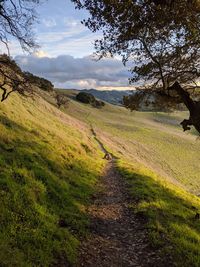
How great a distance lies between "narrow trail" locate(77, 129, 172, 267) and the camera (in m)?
12.2

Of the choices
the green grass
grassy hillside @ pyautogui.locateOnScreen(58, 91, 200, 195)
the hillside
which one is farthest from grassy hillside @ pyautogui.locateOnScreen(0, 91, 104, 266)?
grassy hillside @ pyautogui.locateOnScreen(58, 91, 200, 195)

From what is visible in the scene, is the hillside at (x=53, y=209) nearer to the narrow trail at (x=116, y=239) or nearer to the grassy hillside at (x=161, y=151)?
the narrow trail at (x=116, y=239)

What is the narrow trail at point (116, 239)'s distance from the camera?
39.9 feet

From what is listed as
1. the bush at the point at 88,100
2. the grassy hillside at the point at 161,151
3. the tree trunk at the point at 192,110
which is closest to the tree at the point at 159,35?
the tree trunk at the point at 192,110

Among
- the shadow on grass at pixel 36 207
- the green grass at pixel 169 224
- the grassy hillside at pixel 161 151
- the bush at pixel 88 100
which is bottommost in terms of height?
the grassy hillside at pixel 161 151

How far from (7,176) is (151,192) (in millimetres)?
10736

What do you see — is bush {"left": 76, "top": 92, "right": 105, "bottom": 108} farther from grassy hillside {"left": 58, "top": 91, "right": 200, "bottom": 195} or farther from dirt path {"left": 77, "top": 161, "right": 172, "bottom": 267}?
dirt path {"left": 77, "top": 161, "right": 172, "bottom": 267}

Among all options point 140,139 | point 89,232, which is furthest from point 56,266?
point 140,139

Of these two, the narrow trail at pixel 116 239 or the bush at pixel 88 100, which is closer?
the narrow trail at pixel 116 239

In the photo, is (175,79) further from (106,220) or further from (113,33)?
(106,220)

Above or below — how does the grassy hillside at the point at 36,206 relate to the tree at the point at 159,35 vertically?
below

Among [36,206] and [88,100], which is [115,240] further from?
[88,100]

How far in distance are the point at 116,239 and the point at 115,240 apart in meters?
0.14

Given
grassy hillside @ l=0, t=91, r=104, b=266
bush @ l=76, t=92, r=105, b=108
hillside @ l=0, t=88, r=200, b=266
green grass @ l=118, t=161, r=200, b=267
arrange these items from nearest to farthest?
grassy hillside @ l=0, t=91, r=104, b=266
hillside @ l=0, t=88, r=200, b=266
green grass @ l=118, t=161, r=200, b=267
bush @ l=76, t=92, r=105, b=108
